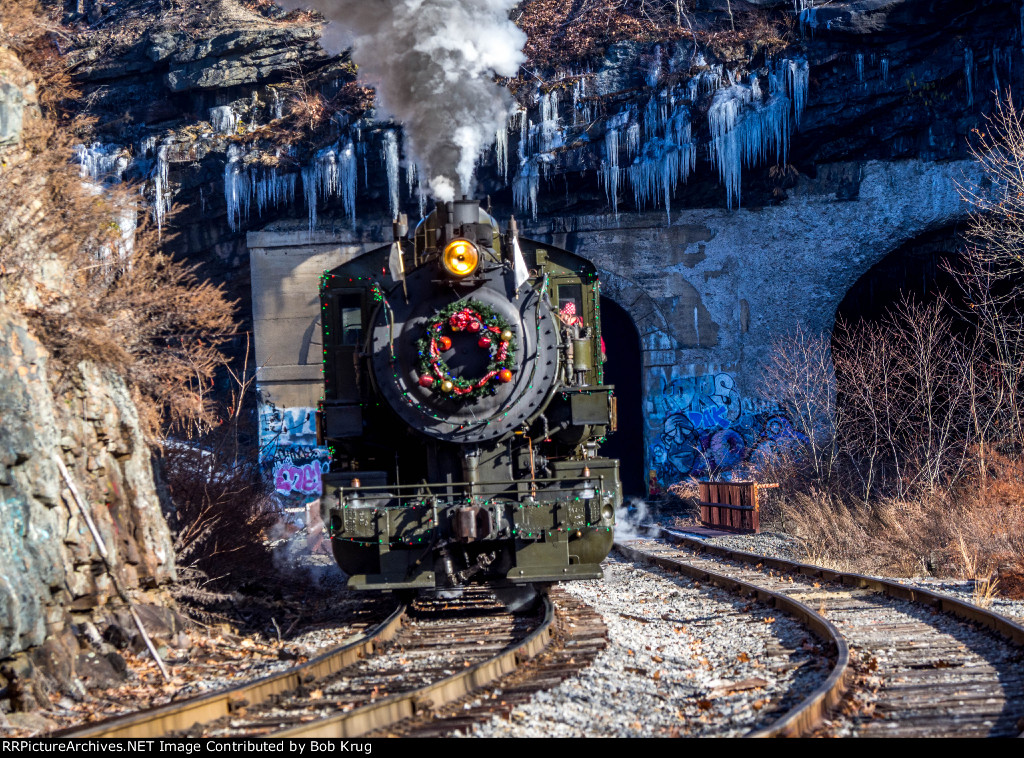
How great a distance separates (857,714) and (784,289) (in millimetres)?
21218

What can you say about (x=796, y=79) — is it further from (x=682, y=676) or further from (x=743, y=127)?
(x=682, y=676)

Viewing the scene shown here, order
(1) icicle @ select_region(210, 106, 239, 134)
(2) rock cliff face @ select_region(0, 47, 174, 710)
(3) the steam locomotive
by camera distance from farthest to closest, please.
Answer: (1) icicle @ select_region(210, 106, 239, 134) < (3) the steam locomotive < (2) rock cliff face @ select_region(0, 47, 174, 710)

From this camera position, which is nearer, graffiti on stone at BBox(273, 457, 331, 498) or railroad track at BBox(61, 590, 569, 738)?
railroad track at BBox(61, 590, 569, 738)

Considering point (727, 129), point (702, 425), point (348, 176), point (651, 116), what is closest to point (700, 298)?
point (702, 425)

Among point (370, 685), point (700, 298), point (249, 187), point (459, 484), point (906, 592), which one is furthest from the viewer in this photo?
point (249, 187)

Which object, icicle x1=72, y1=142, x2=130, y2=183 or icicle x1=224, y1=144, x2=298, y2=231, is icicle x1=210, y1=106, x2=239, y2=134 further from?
icicle x1=72, y1=142, x2=130, y2=183

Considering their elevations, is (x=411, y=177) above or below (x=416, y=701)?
above

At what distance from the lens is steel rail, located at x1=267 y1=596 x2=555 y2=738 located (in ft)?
16.8

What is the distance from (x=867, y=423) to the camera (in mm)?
20234

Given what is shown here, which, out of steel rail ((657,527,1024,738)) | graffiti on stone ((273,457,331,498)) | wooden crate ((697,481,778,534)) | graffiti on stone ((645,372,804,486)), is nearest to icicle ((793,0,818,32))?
graffiti on stone ((645,372,804,486))

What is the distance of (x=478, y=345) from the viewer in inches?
367

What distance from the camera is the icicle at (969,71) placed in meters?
24.3

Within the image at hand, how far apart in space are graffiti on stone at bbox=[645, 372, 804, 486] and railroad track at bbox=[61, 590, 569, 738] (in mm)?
16538

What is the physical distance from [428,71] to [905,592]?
29.5ft
